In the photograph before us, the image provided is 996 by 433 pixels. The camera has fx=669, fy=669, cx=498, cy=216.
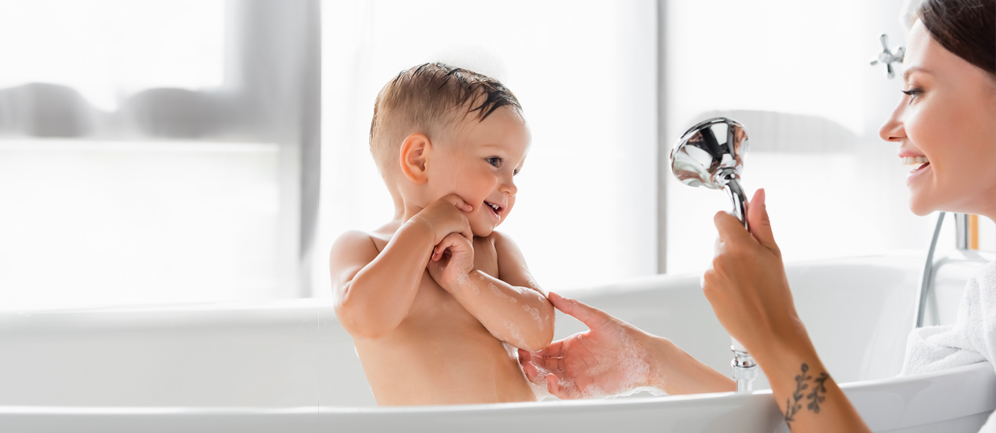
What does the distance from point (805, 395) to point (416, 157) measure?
0.50 m

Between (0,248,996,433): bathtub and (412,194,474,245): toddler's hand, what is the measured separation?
235 mm

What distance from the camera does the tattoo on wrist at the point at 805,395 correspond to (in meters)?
0.54

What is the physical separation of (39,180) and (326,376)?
0.81 meters

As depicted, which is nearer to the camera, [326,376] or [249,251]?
[326,376]

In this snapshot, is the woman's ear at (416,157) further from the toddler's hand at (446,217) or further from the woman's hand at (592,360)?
the woman's hand at (592,360)

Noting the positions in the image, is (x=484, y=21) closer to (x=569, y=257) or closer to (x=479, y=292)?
(x=569, y=257)

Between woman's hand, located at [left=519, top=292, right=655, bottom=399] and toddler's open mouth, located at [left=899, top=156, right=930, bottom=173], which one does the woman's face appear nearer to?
toddler's open mouth, located at [left=899, top=156, right=930, bottom=173]

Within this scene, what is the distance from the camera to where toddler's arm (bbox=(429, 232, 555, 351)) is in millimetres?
785

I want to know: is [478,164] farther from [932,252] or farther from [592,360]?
[932,252]

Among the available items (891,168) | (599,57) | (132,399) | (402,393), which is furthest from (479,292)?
(891,168)

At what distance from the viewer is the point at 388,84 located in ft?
2.95

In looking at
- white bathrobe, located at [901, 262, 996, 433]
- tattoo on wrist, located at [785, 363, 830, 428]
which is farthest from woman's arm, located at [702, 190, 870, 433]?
white bathrobe, located at [901, 262, 996, 433]

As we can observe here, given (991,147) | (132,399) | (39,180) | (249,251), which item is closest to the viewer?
(991,147)

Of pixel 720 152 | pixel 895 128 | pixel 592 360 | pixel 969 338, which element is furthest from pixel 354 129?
pixel 969 338
